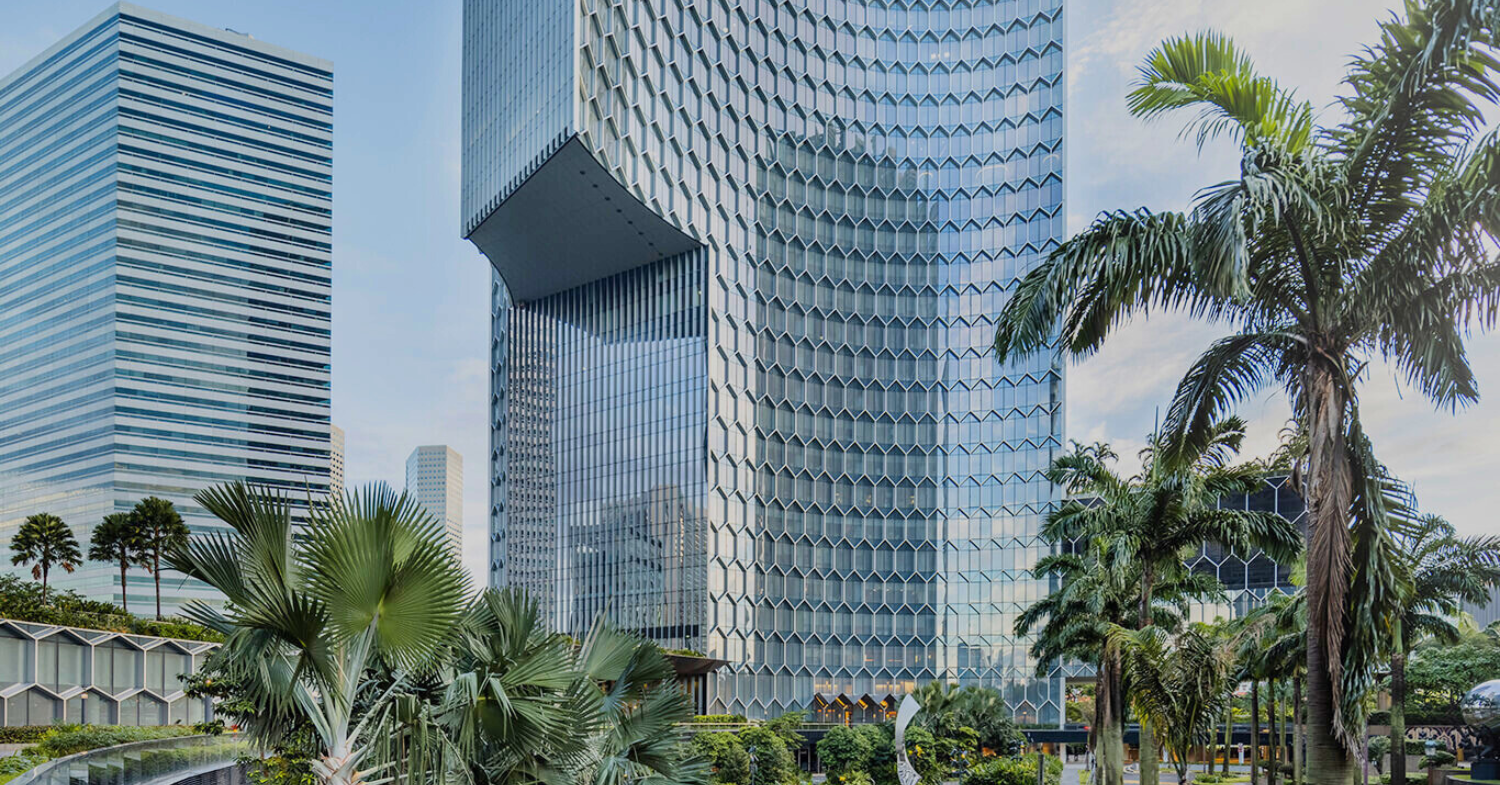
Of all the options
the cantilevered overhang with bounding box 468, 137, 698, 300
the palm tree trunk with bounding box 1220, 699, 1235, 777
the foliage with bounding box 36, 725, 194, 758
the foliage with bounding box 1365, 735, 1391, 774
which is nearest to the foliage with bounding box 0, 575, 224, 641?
the foliage with bounding box 36, 725, 194, 758

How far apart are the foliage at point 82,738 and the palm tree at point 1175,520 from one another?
1951 cm

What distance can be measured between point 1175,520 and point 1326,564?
41.8 ft

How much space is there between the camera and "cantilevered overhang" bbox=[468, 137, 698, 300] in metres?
84.8

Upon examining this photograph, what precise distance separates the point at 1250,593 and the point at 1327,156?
88.9 meters

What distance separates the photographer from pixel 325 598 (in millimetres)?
7203

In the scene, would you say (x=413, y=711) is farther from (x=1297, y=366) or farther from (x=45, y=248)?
(x=45, y=248)

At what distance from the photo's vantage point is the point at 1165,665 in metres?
17.7

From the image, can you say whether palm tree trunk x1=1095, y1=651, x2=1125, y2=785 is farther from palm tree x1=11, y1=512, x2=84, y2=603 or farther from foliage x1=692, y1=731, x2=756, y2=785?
palm tree x1=11, y1=512, x2=84, y2=603

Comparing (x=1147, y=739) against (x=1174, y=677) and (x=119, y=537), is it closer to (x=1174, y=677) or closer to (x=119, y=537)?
(x=1174, y=677)

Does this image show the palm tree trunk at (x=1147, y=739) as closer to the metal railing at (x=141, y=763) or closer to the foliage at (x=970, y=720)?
the metal railing at (x=141, y=763)

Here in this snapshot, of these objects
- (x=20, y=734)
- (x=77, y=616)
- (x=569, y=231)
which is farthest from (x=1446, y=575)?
(x=569, y=231)

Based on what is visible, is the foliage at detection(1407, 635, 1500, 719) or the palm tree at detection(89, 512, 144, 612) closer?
the foliage at detection(1407, 635, 1500, 719)

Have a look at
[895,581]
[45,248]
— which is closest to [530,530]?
[895,581]

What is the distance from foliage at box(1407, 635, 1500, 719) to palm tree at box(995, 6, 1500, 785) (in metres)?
46.6
